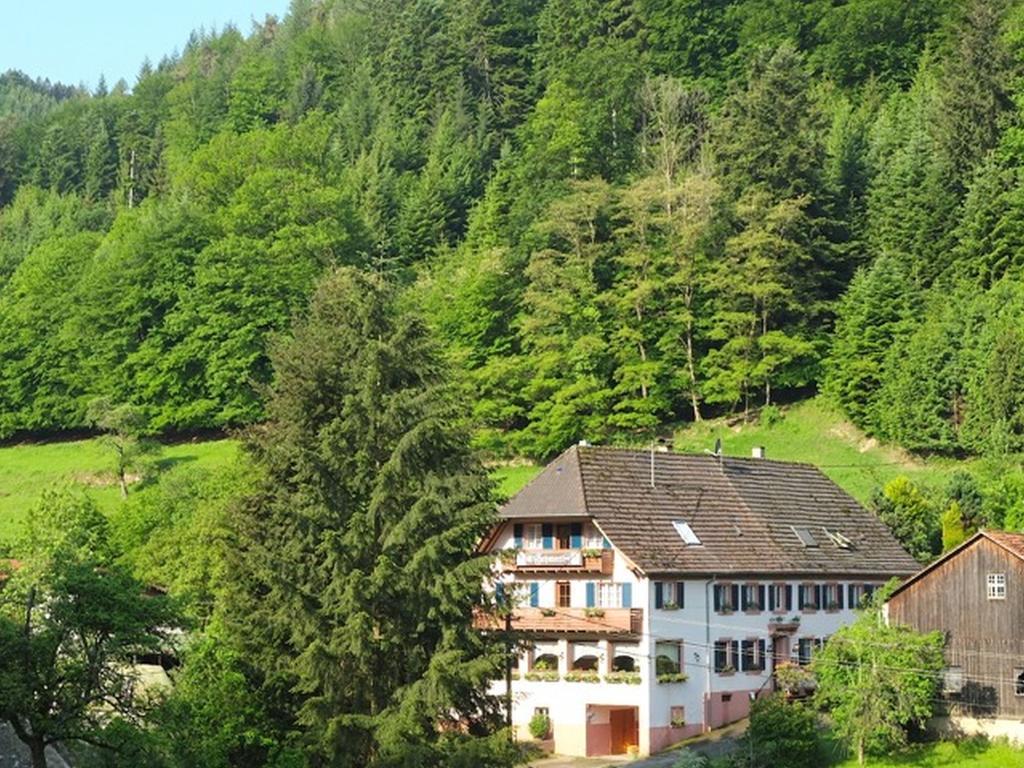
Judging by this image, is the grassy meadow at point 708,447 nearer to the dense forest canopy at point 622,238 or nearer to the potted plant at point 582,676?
the dense forest canopy at point 622,238

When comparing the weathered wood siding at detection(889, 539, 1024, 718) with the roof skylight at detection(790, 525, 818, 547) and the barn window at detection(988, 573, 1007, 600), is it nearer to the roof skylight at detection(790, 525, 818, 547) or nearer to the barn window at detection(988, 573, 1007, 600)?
the barn window at detection(988, 573, 1007, 600)

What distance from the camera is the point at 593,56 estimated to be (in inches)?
5177

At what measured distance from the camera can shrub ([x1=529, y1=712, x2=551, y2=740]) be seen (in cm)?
5731

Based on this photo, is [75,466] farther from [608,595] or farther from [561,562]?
[608,595]

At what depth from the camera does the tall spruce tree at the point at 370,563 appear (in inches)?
1694

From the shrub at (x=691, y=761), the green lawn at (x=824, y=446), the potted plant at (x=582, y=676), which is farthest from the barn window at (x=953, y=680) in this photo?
the green lawn at (x=824, y=446)

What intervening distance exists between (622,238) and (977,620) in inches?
1923

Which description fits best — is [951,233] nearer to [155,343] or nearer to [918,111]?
[918,111]

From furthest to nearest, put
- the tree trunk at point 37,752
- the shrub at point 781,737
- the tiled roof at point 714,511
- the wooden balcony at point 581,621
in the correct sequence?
the tiled roof at point 714,511 < the wooden balcony at point 581,621 < the shrub at point 781,737 < the tree trunk at point 37,752

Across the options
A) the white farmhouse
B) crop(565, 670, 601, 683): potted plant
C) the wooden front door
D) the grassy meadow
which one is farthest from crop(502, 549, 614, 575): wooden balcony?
the grassy meadow

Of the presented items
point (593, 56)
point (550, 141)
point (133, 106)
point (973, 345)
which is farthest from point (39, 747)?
point (133, 106)

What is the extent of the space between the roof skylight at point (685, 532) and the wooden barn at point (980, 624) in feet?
29.1

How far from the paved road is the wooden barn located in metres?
7.00

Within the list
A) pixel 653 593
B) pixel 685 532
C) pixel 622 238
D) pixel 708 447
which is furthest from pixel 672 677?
pixel 622 238
